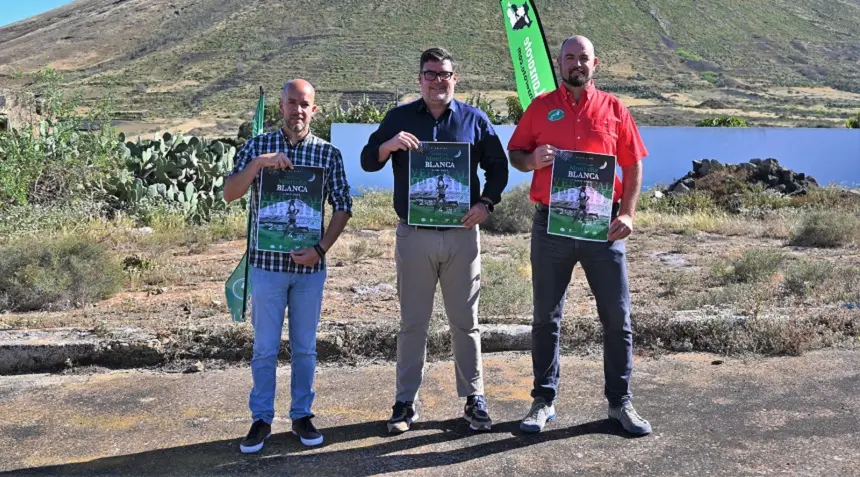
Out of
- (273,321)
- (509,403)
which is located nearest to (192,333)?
(273,321)

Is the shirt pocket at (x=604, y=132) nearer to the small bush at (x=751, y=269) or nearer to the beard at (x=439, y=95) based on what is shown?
the beard at (x=439, y=95)

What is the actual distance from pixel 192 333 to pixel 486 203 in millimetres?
2650

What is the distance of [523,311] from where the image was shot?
22.9ft

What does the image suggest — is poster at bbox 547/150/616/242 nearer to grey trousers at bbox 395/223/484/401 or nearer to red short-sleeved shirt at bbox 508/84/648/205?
red short-sleeved shirt at bbox 508/84/648/205

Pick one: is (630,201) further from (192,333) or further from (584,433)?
(192,333)

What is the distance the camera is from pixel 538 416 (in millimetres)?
4398

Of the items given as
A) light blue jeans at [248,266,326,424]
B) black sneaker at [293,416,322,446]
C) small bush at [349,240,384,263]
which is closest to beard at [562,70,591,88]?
light blue jeans at [248,266,326,424]

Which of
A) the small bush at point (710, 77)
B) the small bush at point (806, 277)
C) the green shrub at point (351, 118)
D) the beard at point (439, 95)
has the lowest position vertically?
the small bush at point (806, 277)

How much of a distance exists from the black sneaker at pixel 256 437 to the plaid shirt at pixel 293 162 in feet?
2.71

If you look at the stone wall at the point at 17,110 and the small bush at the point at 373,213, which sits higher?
the stone wall at the point at 17,110

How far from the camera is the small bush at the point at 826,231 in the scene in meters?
11.9

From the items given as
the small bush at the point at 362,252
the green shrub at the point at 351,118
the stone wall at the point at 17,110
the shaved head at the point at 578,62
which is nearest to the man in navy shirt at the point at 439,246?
the shaved head at the point at 578,62

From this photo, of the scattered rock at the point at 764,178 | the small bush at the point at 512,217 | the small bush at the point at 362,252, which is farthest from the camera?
the scattered rock at the point at 764,178

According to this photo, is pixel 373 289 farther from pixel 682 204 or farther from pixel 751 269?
pixel 682 204
